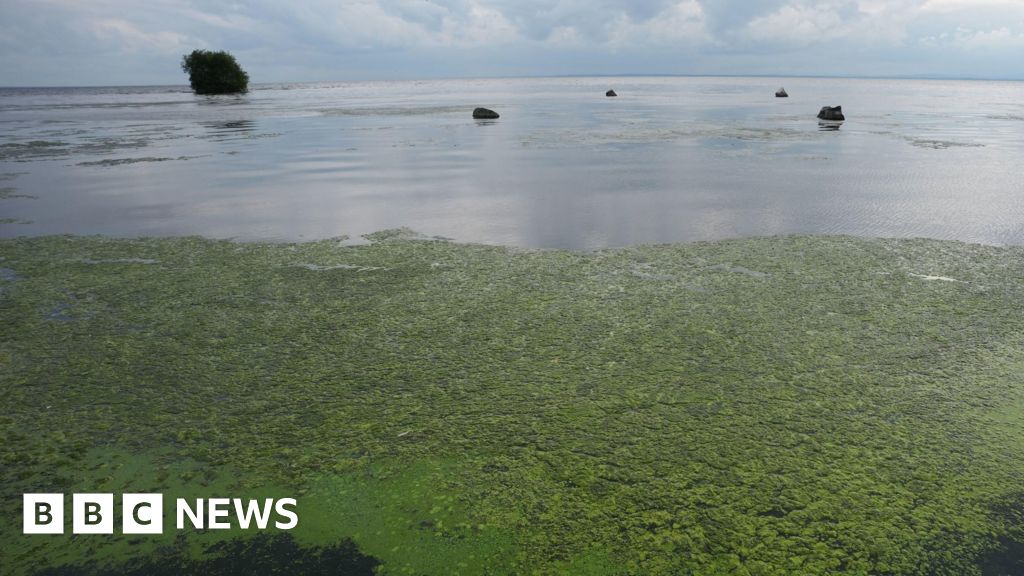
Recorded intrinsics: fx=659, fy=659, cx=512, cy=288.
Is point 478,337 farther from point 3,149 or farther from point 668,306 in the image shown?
point 3,149

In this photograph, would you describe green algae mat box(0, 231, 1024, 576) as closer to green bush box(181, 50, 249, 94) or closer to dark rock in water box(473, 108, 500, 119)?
dark rock in water box(473, 108, 500, 119)

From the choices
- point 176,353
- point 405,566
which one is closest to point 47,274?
point 176,353

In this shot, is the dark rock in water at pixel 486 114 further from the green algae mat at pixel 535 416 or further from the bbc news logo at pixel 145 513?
the bbc news logo at pixel 145 513

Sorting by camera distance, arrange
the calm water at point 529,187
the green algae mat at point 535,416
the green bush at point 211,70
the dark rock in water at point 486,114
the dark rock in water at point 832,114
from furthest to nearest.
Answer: the green bush at point 211,70 → the dark rock in water at point 486,114 → the dark rock in water at point 832,114 → the calm water at point 529,187 → the green algae mat at point 535,416

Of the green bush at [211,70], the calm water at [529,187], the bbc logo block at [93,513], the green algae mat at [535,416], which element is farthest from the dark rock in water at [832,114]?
the green bush at [211,70]

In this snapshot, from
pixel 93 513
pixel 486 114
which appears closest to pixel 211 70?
pixel 486 114

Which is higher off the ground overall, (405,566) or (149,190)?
(149,190)

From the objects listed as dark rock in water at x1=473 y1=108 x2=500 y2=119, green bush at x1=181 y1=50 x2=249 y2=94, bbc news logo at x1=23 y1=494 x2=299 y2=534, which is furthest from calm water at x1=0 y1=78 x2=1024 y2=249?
green bush at x1=181 y1=50 x2=249 y2=94

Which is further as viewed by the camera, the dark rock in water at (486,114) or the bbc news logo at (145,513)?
the dark rock in water at (486,114)
